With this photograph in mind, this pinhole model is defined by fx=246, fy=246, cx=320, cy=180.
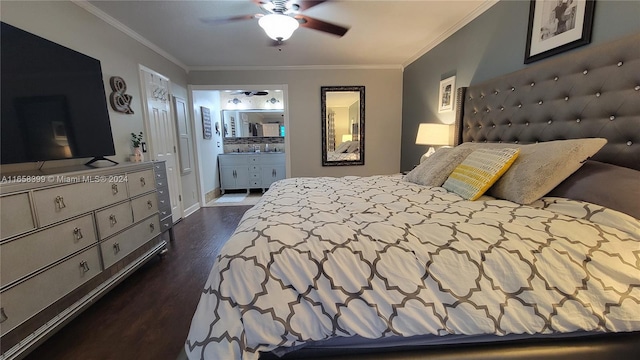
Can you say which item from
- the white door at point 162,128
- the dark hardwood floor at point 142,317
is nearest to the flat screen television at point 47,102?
→ the white door at point 162,128

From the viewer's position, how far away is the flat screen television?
1423 mm

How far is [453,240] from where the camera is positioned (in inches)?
37.3

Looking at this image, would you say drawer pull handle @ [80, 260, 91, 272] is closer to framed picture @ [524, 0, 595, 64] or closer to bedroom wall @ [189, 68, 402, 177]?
bedroom wall @ [189, 68, 402, 177]

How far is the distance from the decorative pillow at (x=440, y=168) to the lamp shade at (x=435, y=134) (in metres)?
0.71

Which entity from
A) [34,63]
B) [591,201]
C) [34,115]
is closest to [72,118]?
[34,115]

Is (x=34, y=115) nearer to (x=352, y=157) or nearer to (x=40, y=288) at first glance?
(x=40, y=288)

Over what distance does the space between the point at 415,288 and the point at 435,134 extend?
227 cm

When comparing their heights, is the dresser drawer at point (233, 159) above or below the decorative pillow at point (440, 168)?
below

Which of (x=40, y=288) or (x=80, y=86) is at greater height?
(x=80, y=86)

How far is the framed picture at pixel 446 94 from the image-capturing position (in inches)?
109

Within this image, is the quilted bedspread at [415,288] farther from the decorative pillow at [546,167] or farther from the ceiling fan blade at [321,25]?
the ceiling fan blade at [321,25]

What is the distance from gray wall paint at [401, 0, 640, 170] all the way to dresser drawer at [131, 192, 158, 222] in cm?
324

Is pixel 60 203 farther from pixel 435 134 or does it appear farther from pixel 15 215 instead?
pixel 435 134

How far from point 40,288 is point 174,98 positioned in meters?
2.93
